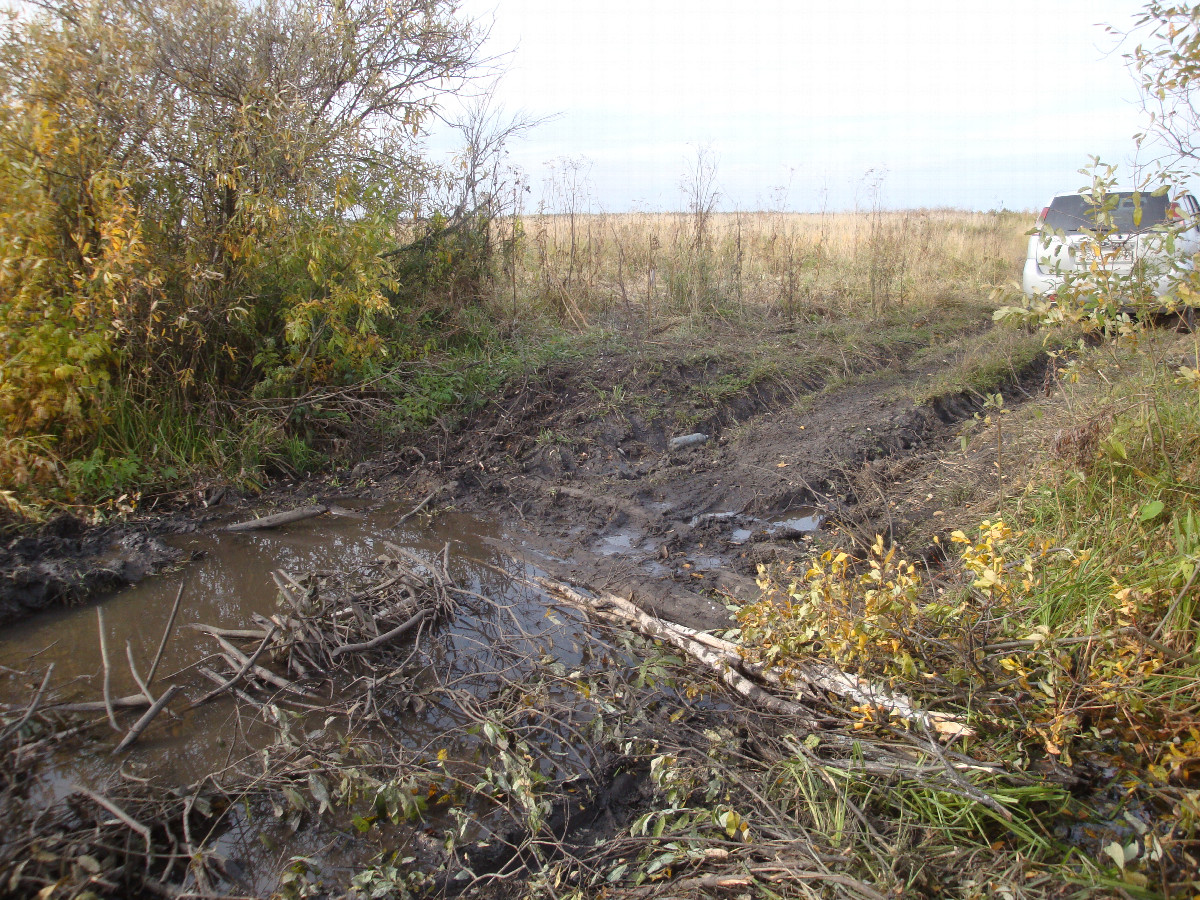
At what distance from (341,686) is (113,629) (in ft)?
5.34

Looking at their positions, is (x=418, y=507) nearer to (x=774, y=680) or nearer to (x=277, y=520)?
(x=277, y=520)

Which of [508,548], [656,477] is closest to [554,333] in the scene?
[656,477]

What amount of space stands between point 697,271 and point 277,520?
265 inches

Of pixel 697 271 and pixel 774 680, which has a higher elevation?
pixel 697 271

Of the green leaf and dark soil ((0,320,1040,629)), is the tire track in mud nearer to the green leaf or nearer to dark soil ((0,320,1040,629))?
dark soil ((0,320,1040,629))

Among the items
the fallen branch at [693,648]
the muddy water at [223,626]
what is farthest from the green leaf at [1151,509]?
the muddy water at [223,626]

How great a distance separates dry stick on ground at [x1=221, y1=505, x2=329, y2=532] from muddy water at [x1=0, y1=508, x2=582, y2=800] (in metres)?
0.06

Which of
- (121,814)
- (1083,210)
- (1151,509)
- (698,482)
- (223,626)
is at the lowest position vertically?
(223,626)

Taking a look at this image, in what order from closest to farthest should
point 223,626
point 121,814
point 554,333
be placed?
point 121,814, point 223,626, point 554,333

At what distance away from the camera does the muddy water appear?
3.09m

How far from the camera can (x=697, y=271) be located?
9.99 meters

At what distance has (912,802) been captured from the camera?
2.37 meters

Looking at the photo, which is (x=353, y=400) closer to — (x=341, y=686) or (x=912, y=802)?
(x=341, y=686)

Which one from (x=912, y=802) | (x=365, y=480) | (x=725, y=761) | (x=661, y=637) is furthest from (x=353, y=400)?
(x=912, y=802)
